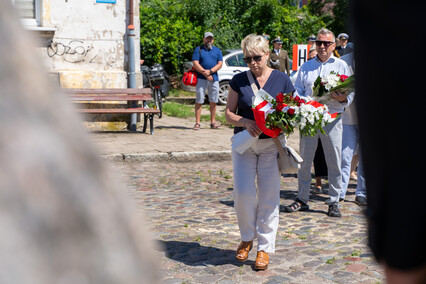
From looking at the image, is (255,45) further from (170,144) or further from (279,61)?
(279,61)

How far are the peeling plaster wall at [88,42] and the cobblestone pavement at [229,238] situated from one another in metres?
4.91

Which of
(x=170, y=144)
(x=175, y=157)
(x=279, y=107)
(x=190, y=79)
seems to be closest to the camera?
(x=279, y=107)

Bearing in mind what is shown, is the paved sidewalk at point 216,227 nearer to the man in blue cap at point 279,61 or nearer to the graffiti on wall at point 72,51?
the graffiti on wall at point 72,51

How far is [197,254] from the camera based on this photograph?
5758 millimetres

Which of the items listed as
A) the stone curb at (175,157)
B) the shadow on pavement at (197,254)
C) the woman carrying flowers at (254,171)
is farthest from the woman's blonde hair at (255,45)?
the stone curb at (175,157)

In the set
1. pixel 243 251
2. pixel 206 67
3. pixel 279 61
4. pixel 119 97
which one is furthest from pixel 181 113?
pixel 243 251

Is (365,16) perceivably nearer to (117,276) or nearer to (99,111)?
(117,276)

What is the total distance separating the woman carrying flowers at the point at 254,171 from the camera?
18.4 feet

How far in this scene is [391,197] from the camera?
126cm

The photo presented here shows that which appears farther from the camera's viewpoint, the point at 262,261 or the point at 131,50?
the point at 131,50

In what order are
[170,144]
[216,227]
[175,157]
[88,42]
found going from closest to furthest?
[216,227] → [175,157] → [170,144] → [88,42]

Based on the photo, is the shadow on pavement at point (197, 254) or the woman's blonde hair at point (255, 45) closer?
the shadow on pavement at point (197, 254)

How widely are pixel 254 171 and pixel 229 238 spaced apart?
37.9 inches

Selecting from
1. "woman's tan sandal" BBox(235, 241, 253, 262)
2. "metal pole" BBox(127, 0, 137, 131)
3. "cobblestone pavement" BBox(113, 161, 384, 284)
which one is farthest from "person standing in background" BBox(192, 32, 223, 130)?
"woman's tan sandal" BBox(235, 241, 253, 262)
